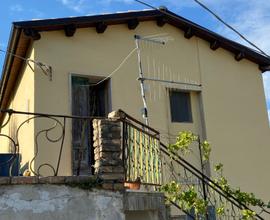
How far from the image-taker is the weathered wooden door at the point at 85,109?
10031mm

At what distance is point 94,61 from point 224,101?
3.82 metres

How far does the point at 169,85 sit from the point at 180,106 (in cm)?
73

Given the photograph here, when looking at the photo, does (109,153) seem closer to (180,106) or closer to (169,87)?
(169,87)

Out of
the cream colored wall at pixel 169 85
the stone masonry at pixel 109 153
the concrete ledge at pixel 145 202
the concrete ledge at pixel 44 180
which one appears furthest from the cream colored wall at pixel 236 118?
the concrete ledge at pixel 44 180

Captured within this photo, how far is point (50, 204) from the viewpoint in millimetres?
5332

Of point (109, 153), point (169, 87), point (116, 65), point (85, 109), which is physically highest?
point (116, 65)

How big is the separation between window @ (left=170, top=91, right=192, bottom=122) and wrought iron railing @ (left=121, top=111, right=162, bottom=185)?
14.3ft

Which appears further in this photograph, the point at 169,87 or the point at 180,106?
the point at 180,106

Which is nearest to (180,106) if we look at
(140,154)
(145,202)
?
(140,154)

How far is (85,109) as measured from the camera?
10547 millimetres

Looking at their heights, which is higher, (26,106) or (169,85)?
(169,85)

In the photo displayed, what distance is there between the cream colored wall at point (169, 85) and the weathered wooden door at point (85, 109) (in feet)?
0.66

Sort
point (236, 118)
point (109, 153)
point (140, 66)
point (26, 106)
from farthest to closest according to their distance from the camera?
point (236, 118) → point (140, 66) → point (26, 106) → point (109, 153)

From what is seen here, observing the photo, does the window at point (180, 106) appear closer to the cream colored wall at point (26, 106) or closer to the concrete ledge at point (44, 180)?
the cream colored wall at point (26, 106)
